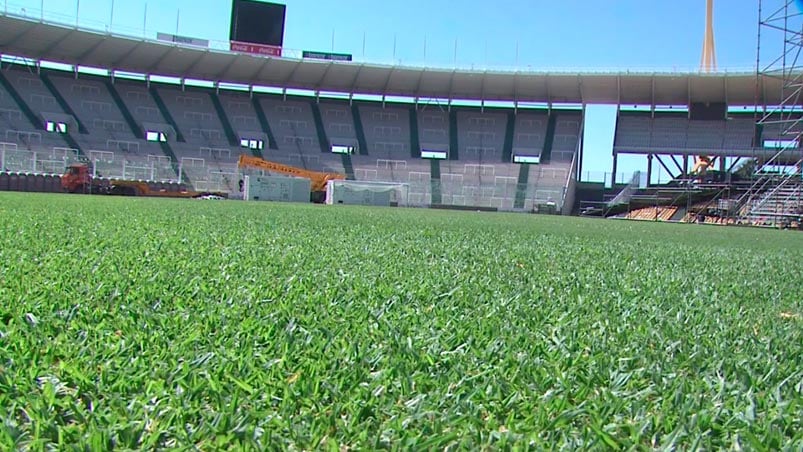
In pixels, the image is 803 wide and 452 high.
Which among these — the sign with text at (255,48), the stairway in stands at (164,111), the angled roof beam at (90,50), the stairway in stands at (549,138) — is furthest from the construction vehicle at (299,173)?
the stairway in stands at (549,138)

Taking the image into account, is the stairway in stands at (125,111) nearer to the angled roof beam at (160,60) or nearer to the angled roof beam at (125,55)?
the angled roof beam at (125,55)

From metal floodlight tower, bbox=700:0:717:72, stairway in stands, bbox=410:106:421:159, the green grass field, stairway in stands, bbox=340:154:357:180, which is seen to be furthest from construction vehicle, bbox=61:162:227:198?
metal floodlight tower, bbox=700:0:717:72

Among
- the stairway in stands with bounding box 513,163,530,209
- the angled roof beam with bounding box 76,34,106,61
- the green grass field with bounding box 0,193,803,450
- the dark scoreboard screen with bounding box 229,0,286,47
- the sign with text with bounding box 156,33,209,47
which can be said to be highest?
the dark scoreboard screen with bounding box 229,0,286,47

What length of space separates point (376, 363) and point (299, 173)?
28129mm

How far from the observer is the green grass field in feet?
1.98

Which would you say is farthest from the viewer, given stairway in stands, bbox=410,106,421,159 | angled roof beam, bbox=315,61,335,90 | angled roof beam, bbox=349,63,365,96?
stairway in stands, bbox=410,106,421,159

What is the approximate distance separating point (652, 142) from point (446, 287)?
1316 inches

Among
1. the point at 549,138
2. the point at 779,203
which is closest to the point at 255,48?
the point at 549,138

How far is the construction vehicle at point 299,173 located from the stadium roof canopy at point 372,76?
23.3 feet

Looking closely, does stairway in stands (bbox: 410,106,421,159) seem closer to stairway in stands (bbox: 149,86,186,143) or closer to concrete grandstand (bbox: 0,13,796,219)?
concrete grandstand (bbox: 0,13,796,219)

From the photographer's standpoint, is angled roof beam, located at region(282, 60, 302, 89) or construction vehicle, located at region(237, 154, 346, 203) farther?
angled roof beam, located at region(282, 60, 302, 89)

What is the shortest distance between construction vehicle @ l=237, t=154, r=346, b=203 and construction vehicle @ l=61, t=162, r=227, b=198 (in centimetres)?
316

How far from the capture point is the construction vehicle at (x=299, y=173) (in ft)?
87.6

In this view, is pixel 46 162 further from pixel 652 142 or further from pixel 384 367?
pixel 652 142
